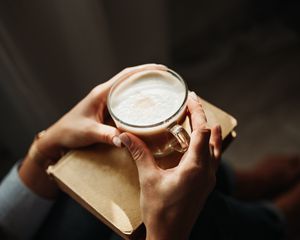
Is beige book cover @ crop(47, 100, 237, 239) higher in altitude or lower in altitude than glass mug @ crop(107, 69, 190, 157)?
lower

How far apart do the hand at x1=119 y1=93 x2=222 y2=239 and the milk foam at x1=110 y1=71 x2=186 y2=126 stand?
0.19 feet

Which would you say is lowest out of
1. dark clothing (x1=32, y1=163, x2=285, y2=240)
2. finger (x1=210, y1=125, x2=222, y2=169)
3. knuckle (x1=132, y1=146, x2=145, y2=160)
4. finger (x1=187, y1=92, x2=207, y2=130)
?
dark clothing (x1=32, y1=163, x2=285, y2=240)

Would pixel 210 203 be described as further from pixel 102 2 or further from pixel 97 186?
pixel 102 2

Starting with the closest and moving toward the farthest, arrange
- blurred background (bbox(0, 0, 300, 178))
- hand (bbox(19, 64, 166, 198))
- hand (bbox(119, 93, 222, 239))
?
1. hand (bbox(119, 93, 222, 239))
2. hand (bbox(19, 64, 166, 198))
3. blurred background (bbox(0, 0, 300, 178))

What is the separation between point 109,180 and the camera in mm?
650

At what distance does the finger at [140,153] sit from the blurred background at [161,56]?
0.45 m

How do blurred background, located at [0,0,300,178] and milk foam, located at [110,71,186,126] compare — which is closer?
milk foam, located at [110,71,186,126]

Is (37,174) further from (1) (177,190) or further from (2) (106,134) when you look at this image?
(1) (177,190)

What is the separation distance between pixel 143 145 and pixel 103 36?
513 millimetres

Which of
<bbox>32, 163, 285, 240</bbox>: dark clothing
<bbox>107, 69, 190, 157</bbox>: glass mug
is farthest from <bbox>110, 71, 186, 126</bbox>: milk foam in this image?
<bbox>32, 163, 285, 240</bbox>: dark clothing

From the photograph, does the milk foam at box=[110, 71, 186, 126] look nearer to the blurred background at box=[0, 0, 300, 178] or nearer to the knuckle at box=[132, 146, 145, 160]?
the knuckle at box=[132, 146, 145, 160]

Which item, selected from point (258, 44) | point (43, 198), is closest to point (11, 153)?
point (43, 198)

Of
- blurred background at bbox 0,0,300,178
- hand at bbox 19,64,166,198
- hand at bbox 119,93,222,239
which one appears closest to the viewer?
hand at bbox 119,93,222,239

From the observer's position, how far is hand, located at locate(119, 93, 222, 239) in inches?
21.3
